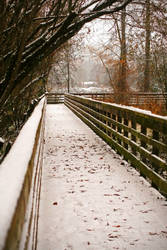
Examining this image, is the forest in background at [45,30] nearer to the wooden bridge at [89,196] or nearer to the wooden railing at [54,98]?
the wooden bridge at [89,196]

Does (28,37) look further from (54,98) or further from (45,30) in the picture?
(54,98)

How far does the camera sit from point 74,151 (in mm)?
6996

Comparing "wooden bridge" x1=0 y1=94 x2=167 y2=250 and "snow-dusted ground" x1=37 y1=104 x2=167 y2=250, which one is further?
"snow-dusted ground" x1=37 y1=104 x2=167 y2=250

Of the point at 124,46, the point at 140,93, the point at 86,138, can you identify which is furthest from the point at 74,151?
the point at 140,93

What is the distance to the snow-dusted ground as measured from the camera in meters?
2.92

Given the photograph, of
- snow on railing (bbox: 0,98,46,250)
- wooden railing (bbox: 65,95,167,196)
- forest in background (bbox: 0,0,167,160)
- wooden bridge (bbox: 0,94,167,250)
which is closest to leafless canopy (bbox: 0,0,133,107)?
forest in background (bbox: 0,0,167,160)

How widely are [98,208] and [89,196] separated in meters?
0.41

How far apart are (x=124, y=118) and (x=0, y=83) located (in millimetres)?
2837

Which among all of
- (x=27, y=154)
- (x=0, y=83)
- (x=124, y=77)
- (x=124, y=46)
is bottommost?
(x=27, y=154)

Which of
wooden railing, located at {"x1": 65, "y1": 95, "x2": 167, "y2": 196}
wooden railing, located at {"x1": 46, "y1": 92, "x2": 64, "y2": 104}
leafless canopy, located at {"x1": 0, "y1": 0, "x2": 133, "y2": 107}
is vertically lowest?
wooden railing, located at {"x1": 65, "y1": 95, "x2": 167, "y2": 196}

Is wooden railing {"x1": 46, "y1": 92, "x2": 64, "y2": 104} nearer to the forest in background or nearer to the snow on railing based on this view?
the forest in background

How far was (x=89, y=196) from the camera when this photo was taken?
406cm

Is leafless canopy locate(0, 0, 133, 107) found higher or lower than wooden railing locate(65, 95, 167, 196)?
higher

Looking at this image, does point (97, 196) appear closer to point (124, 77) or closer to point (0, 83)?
point (0, 83)
